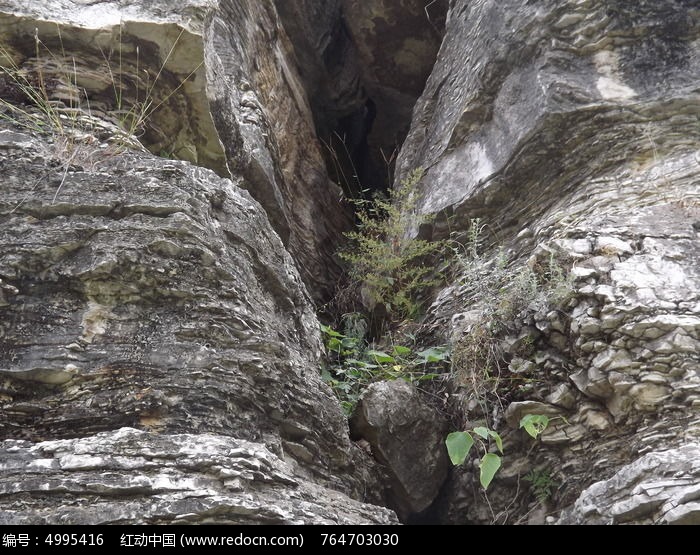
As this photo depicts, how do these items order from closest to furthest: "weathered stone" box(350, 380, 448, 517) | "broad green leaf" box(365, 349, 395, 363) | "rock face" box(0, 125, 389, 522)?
"rock face" box(0, 125, 389, 522)
"weathered stone" box(350, 380, 448, 517)
"broad green leaf" box(365, 349, 395, 363)

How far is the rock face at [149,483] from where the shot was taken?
2.81 m

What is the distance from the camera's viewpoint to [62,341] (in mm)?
3357

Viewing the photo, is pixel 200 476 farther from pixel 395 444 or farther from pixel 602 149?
pixel 602 149

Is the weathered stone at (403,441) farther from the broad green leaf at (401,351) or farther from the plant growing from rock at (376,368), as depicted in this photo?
the broad green leaf at (401,351)

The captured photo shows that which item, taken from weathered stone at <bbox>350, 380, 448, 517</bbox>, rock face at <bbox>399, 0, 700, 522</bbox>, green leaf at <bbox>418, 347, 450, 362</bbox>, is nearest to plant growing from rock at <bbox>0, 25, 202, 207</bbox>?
weathered stone at <bbox>350, 380, 448, 517</bbox>

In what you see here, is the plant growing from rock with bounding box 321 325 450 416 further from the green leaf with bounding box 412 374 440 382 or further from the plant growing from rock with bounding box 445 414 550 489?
the plant growing from rock with bounding box 445 414 550 489

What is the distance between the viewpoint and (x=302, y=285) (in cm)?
468

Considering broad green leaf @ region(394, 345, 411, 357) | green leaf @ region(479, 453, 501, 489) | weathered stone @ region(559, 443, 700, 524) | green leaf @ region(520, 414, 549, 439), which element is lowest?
weathered stone @ region(559, 443, 700, 524)

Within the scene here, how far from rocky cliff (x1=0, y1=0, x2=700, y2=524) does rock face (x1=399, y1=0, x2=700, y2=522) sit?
16 mm

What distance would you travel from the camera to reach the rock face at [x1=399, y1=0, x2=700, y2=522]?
379cm

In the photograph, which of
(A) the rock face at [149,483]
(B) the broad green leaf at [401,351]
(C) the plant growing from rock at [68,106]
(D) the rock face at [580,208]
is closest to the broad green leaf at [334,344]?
(B) the broad green leaf at [401,351]
